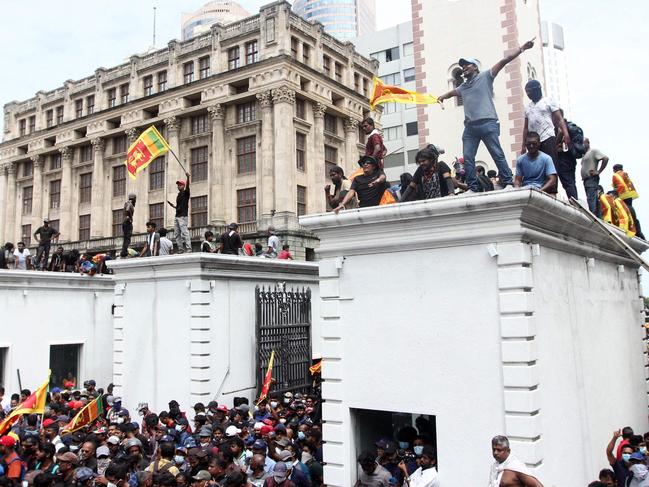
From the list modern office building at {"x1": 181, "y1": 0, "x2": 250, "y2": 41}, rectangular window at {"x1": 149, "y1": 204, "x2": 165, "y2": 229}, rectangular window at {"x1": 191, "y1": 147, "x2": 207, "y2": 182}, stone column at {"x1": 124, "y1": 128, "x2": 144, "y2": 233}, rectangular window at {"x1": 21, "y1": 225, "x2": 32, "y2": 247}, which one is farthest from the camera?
modern office building at {"x1": 181, "y1": 0, "x2": 250, "y2": 41}

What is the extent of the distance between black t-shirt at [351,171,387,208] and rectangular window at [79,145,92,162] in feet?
165

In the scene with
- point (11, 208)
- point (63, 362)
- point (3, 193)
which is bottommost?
point (63, 362)

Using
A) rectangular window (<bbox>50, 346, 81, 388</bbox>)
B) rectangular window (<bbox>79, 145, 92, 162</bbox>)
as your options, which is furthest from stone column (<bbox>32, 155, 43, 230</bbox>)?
rectangular window (<bbox>50, 346, 81, 388</bbox>)

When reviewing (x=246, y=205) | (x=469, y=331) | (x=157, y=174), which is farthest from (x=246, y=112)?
(x=469, y=331)

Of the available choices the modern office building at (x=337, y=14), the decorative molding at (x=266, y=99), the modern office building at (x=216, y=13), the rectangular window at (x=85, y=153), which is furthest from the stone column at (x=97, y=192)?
the modern office building at (x=337, y=14)

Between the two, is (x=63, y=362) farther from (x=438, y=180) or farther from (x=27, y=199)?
(x=27, y=199)

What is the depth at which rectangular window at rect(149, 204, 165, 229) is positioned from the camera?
159 ft

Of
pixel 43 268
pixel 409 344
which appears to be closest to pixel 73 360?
pixel 43 268

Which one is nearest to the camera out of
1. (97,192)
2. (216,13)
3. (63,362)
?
(63,362)

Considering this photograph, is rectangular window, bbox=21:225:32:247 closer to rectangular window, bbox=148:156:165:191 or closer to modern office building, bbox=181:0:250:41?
rectangular window, bbox=148:156:165:191

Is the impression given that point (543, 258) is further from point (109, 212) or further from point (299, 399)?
point (109, 212)

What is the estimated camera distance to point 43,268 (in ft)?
72.5

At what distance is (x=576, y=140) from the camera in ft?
34.8

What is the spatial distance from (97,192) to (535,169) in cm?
4927
